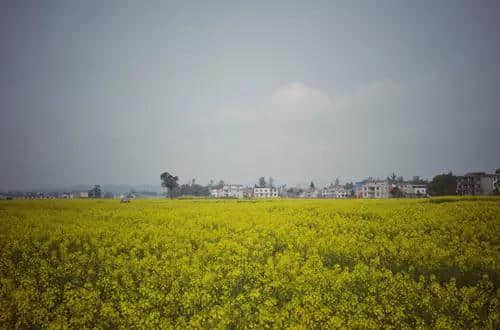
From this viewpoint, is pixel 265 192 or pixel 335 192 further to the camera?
pixel 335 192

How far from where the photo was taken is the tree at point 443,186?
70500mm

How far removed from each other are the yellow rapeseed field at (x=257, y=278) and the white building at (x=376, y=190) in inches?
3756

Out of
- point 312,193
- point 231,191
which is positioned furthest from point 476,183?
point 231,191

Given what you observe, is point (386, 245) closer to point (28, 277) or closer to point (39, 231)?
point (28, 277)

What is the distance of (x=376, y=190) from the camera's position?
349 ft

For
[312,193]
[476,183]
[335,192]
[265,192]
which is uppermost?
[476,183]

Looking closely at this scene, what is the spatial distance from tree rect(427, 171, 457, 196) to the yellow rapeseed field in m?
65.0

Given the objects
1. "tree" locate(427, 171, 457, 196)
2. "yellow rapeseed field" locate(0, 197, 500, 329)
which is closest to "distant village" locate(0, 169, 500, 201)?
"tree" locate(427, 171, 457, 196)

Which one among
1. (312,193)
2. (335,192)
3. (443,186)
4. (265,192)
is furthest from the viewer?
(312,193)

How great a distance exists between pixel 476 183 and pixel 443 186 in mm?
6207

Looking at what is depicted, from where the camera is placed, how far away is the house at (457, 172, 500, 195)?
65.4 meters

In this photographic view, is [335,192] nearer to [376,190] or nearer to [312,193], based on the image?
[312,193]

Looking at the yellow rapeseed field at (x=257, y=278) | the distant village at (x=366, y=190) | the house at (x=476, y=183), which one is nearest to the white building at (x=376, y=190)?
the distant village at (x=366, y=190)

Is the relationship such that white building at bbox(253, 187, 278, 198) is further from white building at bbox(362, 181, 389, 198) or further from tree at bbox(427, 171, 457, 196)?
tree at bbox(427, 171, 457, 196)
